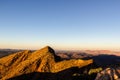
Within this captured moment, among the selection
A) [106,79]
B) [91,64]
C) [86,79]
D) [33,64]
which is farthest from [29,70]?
[106,79]

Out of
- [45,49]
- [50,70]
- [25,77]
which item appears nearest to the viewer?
[25,77]

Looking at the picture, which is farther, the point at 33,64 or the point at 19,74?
the point at 33,64

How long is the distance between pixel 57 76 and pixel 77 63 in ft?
88.3

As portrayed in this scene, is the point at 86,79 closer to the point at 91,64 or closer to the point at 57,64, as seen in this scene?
the point at 91,64

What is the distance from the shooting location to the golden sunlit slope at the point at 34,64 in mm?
91688

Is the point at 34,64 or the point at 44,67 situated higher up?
the point at 34,64

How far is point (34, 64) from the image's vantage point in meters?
97.9

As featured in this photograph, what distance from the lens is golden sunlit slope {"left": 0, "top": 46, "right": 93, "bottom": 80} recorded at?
301ft

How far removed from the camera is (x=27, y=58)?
366ft

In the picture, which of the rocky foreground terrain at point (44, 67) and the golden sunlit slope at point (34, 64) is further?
the golden sunlit slope at point (34, 64)

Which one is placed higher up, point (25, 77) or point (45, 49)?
point (45, 49)

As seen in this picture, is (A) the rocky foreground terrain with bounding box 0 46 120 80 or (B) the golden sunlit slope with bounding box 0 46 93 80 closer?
(A) the rocky foreground terrain with bounding box 0 46 120 80

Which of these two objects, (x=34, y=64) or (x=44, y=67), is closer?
(x=44, y=67)

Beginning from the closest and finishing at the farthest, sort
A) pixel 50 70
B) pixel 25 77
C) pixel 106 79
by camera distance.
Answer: pixel 106 79
pixel 25 77
pixel 50 70
